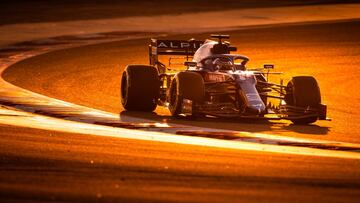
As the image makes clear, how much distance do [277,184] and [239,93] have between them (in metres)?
5.05

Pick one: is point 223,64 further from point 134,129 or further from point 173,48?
point 173,48

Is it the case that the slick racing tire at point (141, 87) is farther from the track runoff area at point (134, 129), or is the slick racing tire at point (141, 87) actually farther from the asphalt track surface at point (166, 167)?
the track runoff area at point (134, 129)

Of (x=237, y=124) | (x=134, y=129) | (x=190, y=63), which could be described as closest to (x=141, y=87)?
(x=190, y=63)

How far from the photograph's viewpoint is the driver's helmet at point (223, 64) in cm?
1502

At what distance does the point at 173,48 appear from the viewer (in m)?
17.2

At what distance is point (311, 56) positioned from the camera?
23188 mm

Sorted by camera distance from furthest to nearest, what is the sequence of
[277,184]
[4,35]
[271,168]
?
[4,35] < [271,168] < [277,184]

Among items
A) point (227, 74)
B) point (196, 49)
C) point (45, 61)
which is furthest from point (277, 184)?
point (45, 61)

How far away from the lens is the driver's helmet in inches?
591

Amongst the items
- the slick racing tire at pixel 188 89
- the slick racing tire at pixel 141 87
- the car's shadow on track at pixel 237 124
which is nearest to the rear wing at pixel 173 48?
the slick racing tire at pixel 141 87

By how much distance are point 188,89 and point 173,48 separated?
297cm

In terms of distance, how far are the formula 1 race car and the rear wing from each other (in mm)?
1211

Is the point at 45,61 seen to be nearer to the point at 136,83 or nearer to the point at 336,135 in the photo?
the point at 136,83

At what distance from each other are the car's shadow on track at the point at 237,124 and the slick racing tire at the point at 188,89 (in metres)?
0.21
